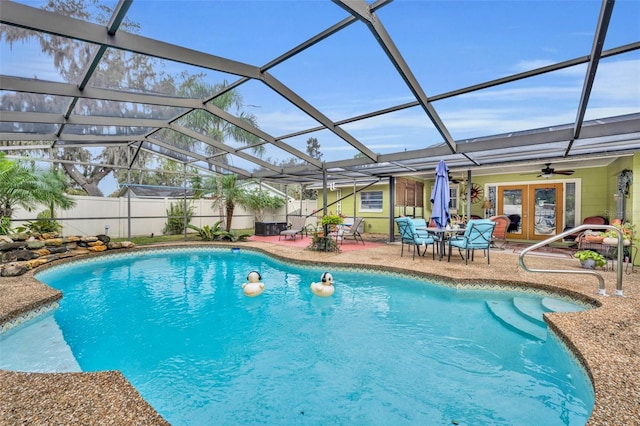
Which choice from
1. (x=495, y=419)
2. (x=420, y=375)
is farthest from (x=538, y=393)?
(x=420, y=375)

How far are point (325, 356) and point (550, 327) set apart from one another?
278cm

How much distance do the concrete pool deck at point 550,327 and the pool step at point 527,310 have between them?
0.27 meters

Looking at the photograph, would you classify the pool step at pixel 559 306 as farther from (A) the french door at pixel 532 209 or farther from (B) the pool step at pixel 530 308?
(A) the french door at pixel 532 209

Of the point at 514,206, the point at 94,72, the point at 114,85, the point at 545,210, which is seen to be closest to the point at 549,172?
the point at 545,210

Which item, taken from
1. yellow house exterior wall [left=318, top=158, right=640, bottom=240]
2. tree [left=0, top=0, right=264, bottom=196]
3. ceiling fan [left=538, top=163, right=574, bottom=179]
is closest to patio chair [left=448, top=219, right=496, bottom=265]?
yellow house exterior wall [left=318, top=158, right=640, bottom=240]

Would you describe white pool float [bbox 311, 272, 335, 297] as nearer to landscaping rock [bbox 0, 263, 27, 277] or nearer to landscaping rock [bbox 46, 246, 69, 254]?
landscaping rock [bbox 0, 263, 27, 277]

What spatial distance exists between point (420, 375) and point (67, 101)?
792cm

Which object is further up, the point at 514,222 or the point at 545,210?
the point at 545,210

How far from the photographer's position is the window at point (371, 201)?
14688mm

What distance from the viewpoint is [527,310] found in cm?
455

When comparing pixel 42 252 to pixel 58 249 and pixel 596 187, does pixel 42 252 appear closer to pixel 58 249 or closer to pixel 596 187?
pixel 58 249

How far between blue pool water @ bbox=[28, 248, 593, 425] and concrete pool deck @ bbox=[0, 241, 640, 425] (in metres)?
0.28

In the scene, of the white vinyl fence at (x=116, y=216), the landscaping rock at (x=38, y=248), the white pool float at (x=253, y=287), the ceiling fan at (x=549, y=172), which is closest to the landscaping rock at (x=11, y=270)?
the landscaping rock at (x=38, y=248)

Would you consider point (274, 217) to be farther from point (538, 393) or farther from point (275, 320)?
point (538, 393)
